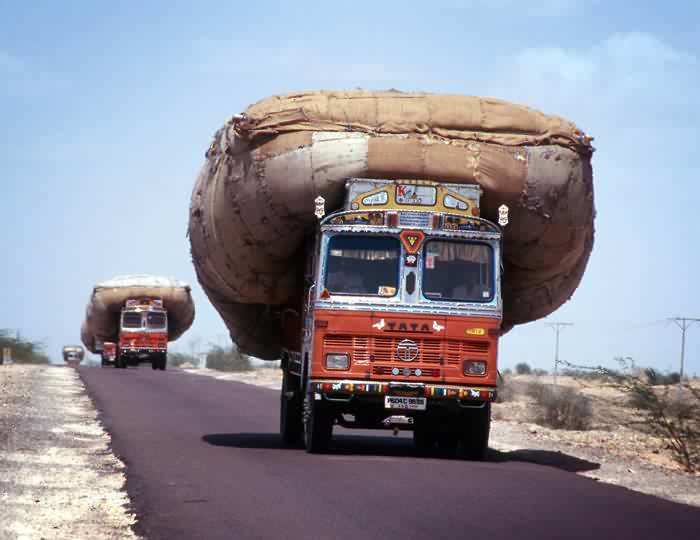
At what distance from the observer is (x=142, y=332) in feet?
180

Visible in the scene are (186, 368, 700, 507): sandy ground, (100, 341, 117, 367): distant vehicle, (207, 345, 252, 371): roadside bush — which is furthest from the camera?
(207, 345, 252, 371): roadside bush

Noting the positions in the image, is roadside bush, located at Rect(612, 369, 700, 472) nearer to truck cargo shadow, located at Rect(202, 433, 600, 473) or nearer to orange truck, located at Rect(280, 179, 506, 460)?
truck cargo shadow, located at Rect(202, 433, 600, 473)

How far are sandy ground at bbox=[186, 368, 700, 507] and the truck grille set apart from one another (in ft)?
5.87

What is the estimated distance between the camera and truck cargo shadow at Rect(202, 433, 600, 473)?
16188 millimetres

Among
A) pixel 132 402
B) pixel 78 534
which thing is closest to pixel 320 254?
pixel 78 534

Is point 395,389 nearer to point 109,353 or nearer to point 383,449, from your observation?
point 383,449

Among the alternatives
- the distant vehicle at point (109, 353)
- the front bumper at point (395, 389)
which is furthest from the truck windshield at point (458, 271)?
the distant vehicle at point (109, 353)

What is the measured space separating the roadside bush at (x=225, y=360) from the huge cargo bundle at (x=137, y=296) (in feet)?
60.6

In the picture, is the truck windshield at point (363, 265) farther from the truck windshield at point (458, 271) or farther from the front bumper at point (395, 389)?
the front bumper at point (395, 389)

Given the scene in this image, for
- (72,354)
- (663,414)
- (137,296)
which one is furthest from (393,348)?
(72,354)

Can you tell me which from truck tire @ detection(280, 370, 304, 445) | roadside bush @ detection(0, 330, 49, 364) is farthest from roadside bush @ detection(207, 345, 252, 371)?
truck tire @ detection(280, 370, 304, 445)

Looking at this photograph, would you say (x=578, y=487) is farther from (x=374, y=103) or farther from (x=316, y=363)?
(x=374, y=103)

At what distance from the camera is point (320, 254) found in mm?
15164

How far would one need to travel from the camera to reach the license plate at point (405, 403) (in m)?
14.8
